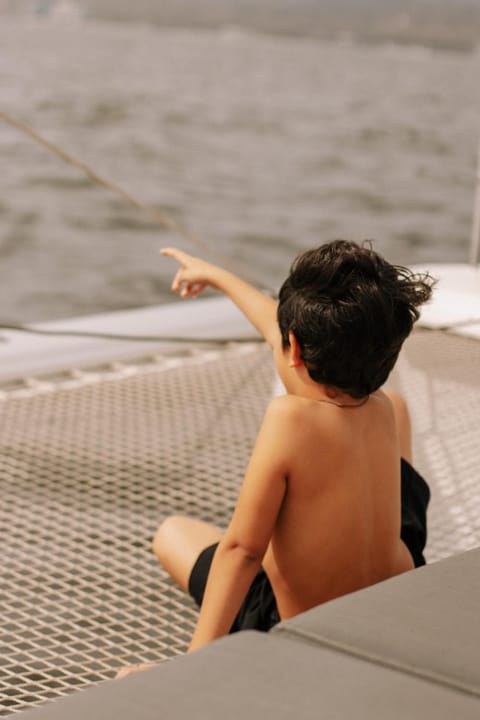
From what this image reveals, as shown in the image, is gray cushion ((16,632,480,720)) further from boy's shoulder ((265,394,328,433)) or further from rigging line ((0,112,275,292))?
rigging line ((0,112,275,292))

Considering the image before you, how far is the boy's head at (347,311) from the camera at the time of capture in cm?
92

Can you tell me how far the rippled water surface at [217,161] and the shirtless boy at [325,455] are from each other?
20.3 feet

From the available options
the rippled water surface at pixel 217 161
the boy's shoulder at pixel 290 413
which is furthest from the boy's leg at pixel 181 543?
the rippled water surface at pixel 217 161

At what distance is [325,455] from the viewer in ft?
3.15

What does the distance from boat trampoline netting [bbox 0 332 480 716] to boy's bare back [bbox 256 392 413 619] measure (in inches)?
9.4

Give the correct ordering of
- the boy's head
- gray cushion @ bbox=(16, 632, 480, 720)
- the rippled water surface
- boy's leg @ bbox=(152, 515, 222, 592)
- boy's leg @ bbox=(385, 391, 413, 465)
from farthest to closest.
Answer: the rippled water surface
boy's leg @ bbox=(152, 515, 222, 592)
boy's leg @ bbox=(385, 391, 413, 465)
the boy's head
gray cushion @ bbox=(16, 632, 480, 720)

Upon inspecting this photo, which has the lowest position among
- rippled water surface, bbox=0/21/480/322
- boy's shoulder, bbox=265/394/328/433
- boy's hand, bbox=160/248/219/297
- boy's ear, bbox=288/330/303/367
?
rippled water surface, bbox=0/21/480/322

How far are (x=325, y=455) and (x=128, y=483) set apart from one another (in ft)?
2.44

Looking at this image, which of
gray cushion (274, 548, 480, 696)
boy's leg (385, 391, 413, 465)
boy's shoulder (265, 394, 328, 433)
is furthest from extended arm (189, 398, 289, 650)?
boy's leg (385, 391, 413, 465)

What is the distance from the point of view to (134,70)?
15258 mm

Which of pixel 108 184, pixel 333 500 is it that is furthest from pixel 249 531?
pixel 108 184

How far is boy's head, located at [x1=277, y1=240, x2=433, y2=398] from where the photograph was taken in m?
0.92

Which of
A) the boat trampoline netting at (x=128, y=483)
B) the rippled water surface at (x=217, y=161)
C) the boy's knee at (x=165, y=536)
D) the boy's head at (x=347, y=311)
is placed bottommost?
the rippled water surface at (x=217, y=161)

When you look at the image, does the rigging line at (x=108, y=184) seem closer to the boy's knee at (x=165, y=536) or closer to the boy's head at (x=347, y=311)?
the boy's knee at (x=165, y=536)
